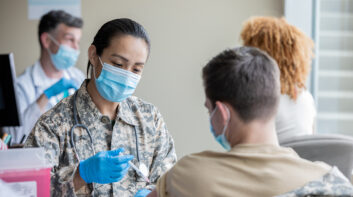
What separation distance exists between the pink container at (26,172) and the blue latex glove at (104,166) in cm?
27

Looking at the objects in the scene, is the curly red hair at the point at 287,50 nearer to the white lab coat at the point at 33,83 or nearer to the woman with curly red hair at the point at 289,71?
the woman with curly red hair at the point at 289,71

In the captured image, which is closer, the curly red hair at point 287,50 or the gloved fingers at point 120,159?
the gloved fingers at point 120,159

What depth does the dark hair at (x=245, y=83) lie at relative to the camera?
992 mm

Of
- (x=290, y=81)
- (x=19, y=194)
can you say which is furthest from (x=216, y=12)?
(x=19, y=194)

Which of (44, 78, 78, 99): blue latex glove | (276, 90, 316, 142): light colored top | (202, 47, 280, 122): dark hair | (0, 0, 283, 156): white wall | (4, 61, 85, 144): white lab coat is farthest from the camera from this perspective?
(0, 0, 283, 156): white wall

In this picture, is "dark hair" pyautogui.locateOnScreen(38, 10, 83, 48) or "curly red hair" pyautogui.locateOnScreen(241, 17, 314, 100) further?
"dark hair" pyautogui.locateOnScreen(38, 10, 83, 48)

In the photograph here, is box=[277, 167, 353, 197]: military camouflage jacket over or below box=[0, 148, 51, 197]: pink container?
below

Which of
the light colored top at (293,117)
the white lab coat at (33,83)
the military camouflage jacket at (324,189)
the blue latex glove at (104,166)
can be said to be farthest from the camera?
the white lab coat at (33,83)

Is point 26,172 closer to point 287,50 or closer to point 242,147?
point 242,147

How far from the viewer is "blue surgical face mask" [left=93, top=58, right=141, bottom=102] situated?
1.47 meters

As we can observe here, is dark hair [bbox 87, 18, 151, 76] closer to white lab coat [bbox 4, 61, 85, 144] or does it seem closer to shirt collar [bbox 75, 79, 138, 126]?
shirt collar [bbox 75, 79, 138, 126]

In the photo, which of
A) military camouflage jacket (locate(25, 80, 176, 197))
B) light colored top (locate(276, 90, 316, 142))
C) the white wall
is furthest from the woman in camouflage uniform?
the white wall

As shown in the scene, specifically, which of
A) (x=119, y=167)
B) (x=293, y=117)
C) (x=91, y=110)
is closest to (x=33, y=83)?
(x=91, y=110)

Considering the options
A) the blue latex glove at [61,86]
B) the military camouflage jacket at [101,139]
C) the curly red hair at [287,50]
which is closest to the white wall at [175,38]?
the blue latex glove at [61,86]
